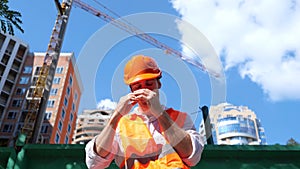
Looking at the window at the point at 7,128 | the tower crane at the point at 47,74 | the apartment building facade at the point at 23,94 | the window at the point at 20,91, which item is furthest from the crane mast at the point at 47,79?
the window at the point at 20,91

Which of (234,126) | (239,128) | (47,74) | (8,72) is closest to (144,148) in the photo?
(47,74)

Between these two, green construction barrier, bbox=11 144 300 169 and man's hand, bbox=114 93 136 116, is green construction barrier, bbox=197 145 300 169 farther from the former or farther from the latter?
man's hand, bbox=114 93 136 116

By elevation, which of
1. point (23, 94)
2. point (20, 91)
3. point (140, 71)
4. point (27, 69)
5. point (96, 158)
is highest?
point (27, 69)

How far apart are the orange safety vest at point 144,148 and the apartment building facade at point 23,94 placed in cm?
4128

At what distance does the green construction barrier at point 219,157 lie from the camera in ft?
8.07

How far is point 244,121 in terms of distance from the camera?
86.2 meters

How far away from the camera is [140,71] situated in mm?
910

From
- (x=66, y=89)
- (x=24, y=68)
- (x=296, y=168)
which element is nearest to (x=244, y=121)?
(x=66, y=89)

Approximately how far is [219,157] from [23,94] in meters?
47.9

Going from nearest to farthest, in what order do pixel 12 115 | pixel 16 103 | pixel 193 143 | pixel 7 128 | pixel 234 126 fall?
1. pixel 193 143
2. pixel 7 128
3. pixel 12 115
4. pixel 16 103
5. pixel 234 126

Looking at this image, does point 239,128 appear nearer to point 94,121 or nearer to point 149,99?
point 94,121

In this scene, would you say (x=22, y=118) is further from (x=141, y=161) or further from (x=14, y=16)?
(x=141, y=161)

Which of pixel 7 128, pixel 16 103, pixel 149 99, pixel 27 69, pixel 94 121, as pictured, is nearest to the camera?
pixel 149 99

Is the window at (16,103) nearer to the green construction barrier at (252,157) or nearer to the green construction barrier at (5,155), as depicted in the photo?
the green construction barrier at (5,155)
